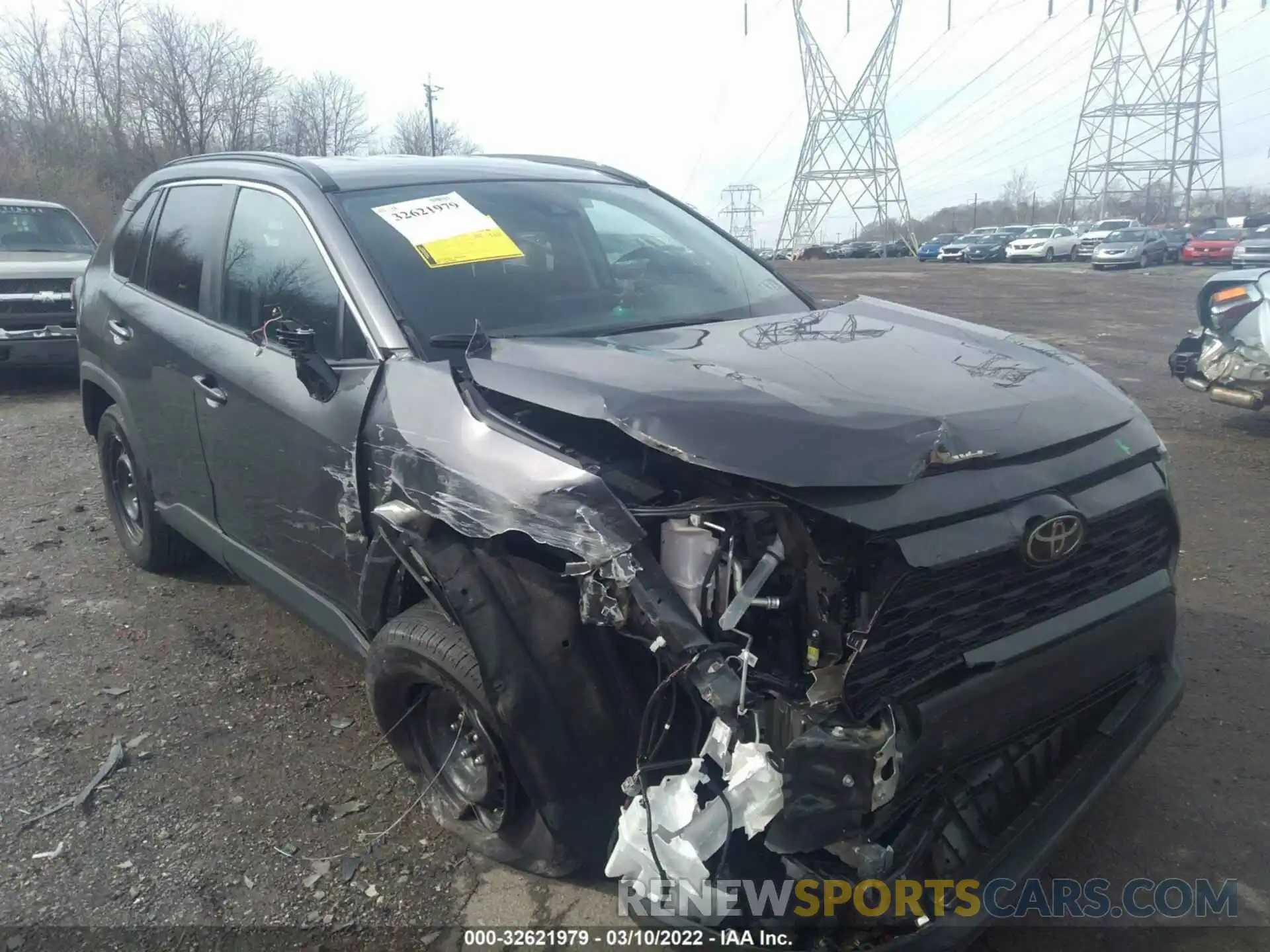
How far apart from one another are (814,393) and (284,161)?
228 centimetres

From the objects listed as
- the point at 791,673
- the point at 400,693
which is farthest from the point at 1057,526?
the point at 400,693

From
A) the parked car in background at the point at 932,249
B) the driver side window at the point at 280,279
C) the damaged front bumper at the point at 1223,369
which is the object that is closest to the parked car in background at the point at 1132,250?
the parked car in background at the point at 932,249

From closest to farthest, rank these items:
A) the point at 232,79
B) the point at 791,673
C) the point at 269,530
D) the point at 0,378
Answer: the point at 791,673, the point at 269,530, the point at 0,378, the point at 232,79

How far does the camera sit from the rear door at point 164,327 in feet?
12.1

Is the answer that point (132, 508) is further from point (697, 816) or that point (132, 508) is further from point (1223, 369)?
point (1223, 369)

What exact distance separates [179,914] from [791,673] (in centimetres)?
174

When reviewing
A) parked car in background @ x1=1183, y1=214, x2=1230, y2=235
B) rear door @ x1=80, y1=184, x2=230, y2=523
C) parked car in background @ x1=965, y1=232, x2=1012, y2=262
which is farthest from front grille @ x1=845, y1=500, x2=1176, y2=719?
parked car in background @ x1=965, y1=232, x2=1012, y2=262

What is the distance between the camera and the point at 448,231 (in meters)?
3.10

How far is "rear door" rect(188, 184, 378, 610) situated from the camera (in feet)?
9.27

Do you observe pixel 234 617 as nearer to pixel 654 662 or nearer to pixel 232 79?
pixel 654 662

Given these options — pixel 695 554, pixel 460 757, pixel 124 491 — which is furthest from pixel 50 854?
pixel 124 491

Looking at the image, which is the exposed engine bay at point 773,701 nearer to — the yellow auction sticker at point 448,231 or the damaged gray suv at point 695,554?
the damaged gray suv at point 695,554

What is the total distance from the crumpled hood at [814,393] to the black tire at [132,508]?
248 cm

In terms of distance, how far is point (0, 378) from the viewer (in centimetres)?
1027
